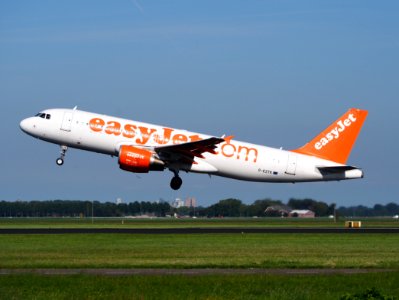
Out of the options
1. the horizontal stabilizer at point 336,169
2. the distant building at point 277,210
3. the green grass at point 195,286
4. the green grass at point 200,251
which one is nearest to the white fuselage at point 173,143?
the horizontal stabilizer at point 336,169

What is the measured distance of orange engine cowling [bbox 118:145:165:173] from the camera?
53.7m

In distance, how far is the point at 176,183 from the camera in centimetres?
5866

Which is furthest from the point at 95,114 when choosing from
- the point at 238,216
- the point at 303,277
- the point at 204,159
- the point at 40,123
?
the point at 238,216

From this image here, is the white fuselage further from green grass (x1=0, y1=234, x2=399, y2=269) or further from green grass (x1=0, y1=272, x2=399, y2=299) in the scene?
green grass (x1=0, y1=272, x2=399, y2=299)

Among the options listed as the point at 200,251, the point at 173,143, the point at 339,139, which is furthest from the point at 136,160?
the point at 200,251

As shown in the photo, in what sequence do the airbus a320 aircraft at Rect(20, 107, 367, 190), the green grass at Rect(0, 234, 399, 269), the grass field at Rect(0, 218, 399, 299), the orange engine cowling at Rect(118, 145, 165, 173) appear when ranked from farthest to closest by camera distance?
1. the airbus a320 aircraft at Rect(20, 107, 367, 190)
2. the orange engine cowling at Rect(118, 145, 165, 173)
3. the green grass at Rect(0, 234, 399, 269)
4. the grass field at Rect(0, 218, 399, 299)

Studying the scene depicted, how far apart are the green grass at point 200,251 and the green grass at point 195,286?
4199 mm

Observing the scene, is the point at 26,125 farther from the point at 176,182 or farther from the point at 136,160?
the point at 176,182

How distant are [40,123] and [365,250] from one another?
2785 cm

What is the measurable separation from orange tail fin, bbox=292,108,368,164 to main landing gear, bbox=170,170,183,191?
876 centimetres

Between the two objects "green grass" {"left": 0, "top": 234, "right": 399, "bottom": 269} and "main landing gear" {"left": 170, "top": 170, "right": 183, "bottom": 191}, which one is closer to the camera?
"green grass" {"left": 0, "top": 234, "right": 399, "bottom": 269}

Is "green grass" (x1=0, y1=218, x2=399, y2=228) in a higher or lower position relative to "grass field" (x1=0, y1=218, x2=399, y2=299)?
higher

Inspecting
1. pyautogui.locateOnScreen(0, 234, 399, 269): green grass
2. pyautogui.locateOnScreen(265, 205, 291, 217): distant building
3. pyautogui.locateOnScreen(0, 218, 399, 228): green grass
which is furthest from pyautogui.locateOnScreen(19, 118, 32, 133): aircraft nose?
pyautogui.locateOnScreen(265, 205, 291, 217): distant building

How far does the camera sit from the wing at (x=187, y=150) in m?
54.4
